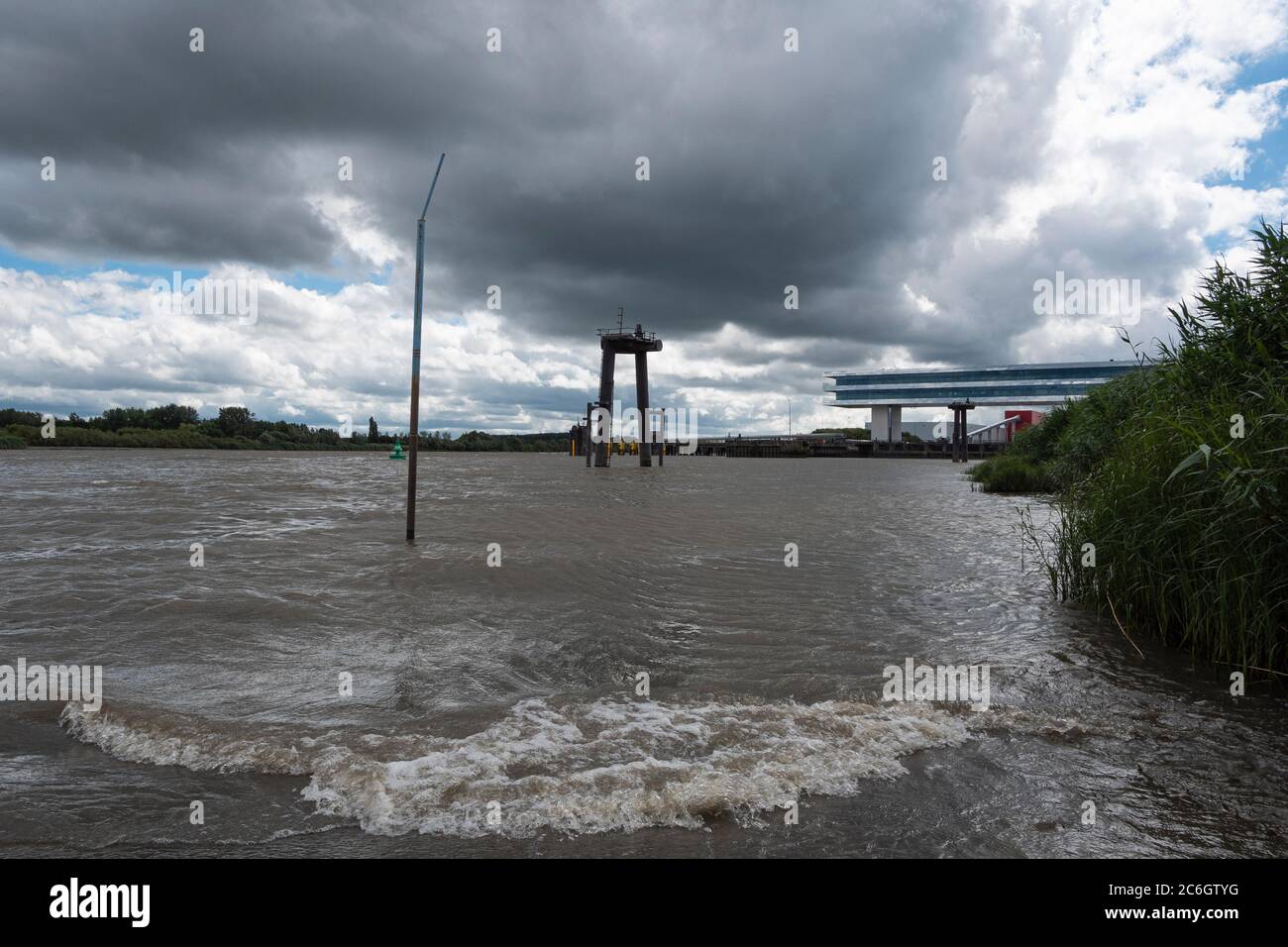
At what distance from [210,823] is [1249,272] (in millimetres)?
11824

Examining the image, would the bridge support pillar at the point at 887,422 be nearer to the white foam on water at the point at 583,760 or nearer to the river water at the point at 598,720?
the river water at the point at 598,720

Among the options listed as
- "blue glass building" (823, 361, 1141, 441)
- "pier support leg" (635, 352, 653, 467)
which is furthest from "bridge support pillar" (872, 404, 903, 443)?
"pier support leg" (635, 352, 653, 467)

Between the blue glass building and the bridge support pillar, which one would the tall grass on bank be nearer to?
the blue glass building

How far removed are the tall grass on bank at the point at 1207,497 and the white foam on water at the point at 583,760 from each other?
329cm

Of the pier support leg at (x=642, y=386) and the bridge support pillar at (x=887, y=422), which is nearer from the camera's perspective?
the pier support leg at (x=642, y=386)

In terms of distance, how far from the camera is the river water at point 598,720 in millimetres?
3650

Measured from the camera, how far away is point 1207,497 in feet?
22.7

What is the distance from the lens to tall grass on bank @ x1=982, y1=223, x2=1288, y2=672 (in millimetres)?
6176

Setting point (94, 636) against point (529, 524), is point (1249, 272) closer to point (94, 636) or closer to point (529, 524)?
point (94, 636)
